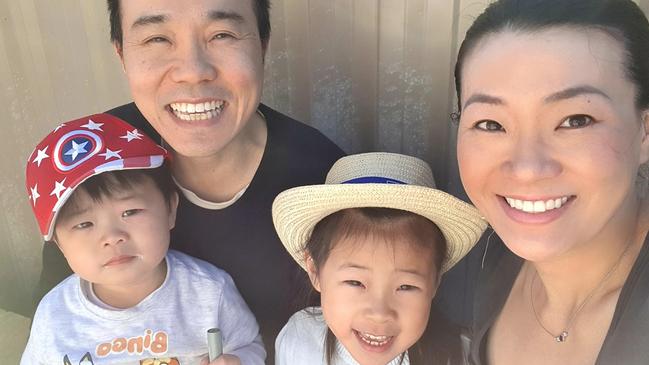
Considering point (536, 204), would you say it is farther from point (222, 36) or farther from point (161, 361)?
point (161, 361)

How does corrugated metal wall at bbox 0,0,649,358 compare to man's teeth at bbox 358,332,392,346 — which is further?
corrugated metal wall at bbox 0,0,649,358

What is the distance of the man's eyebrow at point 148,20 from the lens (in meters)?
1.69

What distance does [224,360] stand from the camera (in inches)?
69.6

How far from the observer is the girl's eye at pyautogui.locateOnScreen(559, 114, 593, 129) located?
1.22 metres

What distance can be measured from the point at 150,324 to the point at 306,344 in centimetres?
47

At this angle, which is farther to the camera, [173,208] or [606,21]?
[173,208]

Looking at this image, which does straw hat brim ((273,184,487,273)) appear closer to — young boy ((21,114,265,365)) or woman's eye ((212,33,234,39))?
young boy ((21,114,265,365))

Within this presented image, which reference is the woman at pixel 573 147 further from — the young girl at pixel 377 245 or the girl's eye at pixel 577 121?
the young girl at pixel 377 245

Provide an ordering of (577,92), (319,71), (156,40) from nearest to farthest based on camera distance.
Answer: (577,92), (156,40), (319,71)

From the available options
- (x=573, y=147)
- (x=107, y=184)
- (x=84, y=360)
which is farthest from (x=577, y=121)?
(x=84, y=360)

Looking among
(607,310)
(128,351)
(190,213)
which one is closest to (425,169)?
(607,310)

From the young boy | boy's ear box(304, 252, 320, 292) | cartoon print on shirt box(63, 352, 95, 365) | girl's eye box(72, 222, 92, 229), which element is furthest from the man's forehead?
cartoon print on shirt box(63, 352, 95, 365)

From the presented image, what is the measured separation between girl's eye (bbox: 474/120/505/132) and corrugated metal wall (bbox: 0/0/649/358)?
2.32 ft

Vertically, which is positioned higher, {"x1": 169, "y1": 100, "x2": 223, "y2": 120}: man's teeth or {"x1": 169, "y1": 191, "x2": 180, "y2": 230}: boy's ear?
{"x1": 169, "y1": 100, "x2": 223, "y2": 120}: man's teeth
